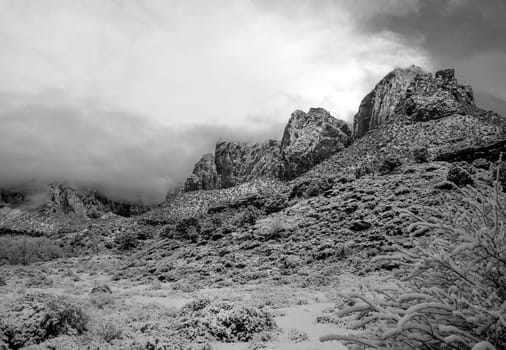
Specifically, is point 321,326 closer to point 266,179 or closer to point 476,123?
point 476,123

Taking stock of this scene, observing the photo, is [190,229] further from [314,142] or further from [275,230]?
[314,142]

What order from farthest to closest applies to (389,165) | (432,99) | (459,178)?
1. (432,99)
2. (389,165)
3. (459,178)

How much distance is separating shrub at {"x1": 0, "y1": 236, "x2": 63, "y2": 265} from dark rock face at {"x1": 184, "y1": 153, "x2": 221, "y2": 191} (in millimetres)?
108206

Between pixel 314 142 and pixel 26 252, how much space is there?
7399cm

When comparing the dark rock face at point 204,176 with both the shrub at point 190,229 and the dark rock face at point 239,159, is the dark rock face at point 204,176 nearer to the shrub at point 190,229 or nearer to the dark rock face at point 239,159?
the dark rock face at point 239,159

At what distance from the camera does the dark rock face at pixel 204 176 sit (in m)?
164

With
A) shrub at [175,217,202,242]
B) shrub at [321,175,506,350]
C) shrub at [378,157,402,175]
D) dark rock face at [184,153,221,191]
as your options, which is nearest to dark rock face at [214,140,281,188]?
dark rock face at [184,153,221,191]

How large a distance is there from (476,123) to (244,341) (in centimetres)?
5664

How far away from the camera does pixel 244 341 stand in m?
9.60

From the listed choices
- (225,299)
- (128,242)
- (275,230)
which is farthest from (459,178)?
(128,242)

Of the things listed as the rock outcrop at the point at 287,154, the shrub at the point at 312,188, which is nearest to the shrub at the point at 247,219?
the shrub at the point at 312,188

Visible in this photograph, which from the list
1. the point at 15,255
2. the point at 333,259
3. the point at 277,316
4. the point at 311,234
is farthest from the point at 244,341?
the point at 15,255

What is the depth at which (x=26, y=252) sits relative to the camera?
4781 cm

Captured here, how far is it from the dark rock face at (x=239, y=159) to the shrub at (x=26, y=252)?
4258 inches
